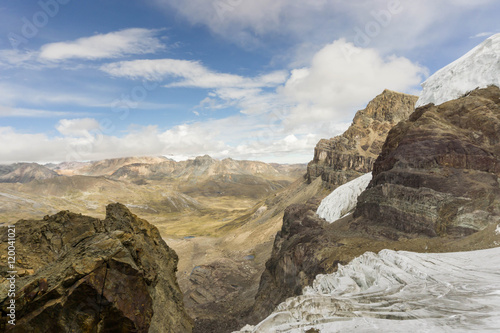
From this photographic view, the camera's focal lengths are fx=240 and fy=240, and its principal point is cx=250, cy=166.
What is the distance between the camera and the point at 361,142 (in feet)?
292

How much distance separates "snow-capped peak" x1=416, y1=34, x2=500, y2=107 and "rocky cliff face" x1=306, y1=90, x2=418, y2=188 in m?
38.3

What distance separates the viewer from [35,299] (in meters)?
8.41

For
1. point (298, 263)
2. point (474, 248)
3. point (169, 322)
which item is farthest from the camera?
point (298, 263)

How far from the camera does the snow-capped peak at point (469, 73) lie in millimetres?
33500

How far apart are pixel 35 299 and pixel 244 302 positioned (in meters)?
37.4

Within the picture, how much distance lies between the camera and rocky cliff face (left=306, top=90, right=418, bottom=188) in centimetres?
7969

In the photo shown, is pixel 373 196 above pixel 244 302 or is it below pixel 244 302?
above

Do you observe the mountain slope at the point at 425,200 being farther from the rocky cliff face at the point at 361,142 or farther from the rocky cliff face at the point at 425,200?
the rocky cliff face at the point at 361,142

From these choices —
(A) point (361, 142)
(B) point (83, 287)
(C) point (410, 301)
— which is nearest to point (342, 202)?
(C) point (410, 301)

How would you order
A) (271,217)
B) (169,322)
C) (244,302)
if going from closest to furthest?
(169,322), (244,302), (271,217)

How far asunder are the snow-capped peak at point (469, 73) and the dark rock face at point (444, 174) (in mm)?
2543

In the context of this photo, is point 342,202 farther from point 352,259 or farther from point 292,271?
point 352,259

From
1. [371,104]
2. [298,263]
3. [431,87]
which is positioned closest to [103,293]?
[298,263]

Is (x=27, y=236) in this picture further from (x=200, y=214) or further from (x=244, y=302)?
(x=200, y=214)
